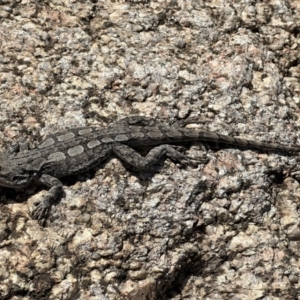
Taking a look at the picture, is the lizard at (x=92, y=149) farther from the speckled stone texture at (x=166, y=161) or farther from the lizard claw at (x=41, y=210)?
the speckled stone texture at (x=166, y=161)

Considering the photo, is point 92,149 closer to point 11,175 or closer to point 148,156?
point 148,156

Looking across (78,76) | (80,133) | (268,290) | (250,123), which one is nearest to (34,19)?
(78,76)

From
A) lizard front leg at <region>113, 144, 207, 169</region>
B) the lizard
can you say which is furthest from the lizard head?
lizard front leg at <region>113, 144, 207, 169</region>

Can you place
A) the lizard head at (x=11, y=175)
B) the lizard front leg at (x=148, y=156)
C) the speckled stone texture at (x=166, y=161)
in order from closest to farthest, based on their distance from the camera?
the speckled stone texture at (x=166, y=161) < the lizard head at (x=11, y=175) < the lizard front leg at (x=148, y=156)

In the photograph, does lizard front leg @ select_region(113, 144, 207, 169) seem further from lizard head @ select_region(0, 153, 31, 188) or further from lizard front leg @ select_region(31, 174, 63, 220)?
lizard head @ select_region(0, 153, 31, 188)

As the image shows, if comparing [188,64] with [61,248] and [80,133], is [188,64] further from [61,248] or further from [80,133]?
[61,248]

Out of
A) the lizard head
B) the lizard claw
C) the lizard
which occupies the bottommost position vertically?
the lizard claw

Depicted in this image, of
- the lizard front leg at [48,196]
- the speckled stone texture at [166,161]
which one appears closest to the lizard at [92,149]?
the lizard front leg at [48,196]
